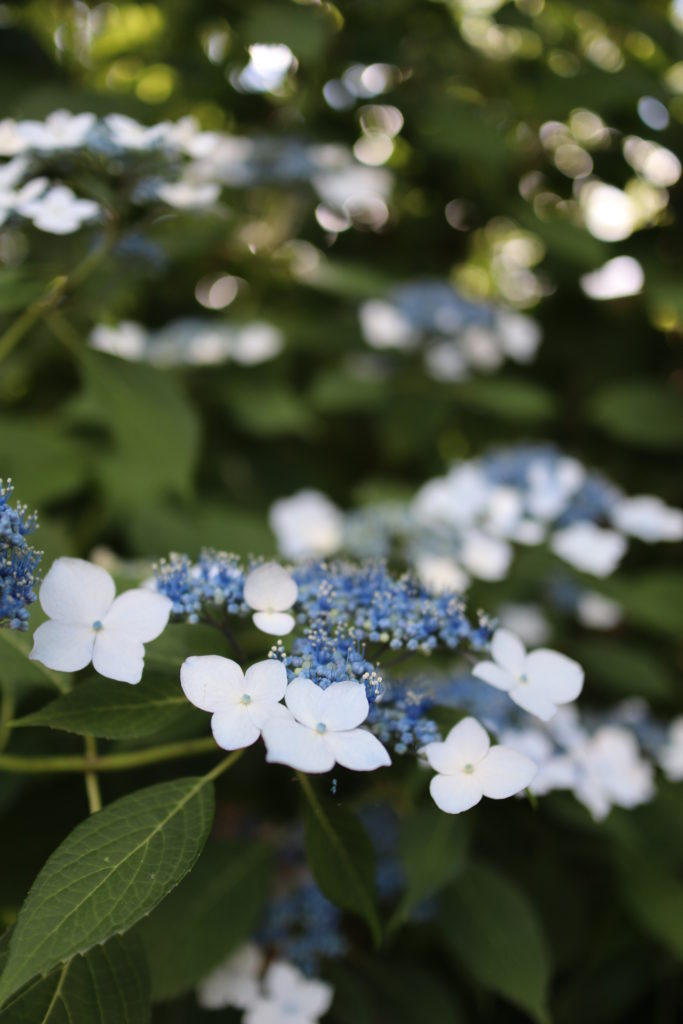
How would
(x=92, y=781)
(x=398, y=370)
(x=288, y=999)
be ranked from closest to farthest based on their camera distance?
(x=92, y=781) < (x=288, y=999) < (x=398, y=370)

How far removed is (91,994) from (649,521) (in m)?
1.11

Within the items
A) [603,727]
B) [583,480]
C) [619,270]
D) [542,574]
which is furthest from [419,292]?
[603,727]

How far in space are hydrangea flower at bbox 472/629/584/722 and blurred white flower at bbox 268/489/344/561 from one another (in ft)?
2.42

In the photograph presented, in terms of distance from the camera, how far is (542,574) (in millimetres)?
1508

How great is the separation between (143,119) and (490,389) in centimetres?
93

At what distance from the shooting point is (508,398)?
1984mm

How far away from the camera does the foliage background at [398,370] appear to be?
135 cm

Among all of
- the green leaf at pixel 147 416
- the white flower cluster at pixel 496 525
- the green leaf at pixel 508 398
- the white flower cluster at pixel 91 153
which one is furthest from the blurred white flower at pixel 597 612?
the white flower cluster at pixel 91 153

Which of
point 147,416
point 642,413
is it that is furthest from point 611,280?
point 147,416

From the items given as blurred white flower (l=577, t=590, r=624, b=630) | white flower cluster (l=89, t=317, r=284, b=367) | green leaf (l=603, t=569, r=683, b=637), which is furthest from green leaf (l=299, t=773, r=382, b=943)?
white flower cluster (l=89, t=317, r=284, b=367)

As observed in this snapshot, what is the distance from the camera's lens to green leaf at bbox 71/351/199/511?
4.45 feet

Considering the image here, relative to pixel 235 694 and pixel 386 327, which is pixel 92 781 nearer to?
pixel 235 694

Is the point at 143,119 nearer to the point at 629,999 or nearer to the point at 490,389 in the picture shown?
the point at 490,389

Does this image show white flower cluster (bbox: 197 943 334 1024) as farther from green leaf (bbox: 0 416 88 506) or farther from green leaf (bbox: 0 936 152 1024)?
green leaf (bbox: 0 416 88 506)
